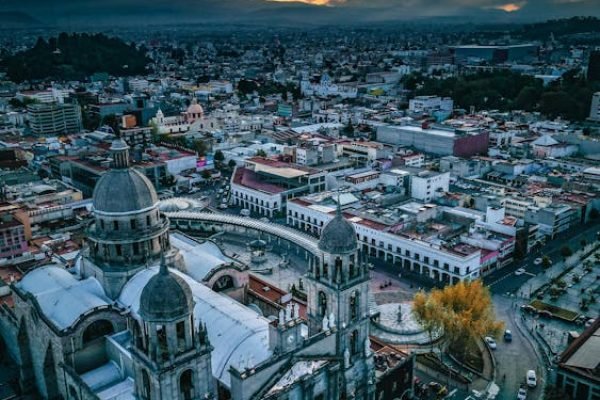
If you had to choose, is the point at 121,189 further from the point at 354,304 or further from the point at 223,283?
the point at 354,304

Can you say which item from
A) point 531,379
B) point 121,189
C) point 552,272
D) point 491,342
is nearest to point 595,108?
point 552,272

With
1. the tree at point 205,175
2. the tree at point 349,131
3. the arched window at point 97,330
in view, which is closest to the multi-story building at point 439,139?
the tree at point 349,131

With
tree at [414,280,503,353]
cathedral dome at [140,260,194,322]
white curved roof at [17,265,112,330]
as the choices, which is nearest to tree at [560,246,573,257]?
tree at [414,280,503,353]

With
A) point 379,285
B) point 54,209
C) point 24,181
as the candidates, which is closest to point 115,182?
point 379,285

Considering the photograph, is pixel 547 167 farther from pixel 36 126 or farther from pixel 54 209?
pixel 36 126

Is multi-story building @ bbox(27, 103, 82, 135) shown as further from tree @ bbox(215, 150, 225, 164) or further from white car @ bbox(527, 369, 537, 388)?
white car @ bbox(527, 369, 537, 388)

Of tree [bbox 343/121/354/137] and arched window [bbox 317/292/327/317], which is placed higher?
arched window [bbox 317/292/327/317]
